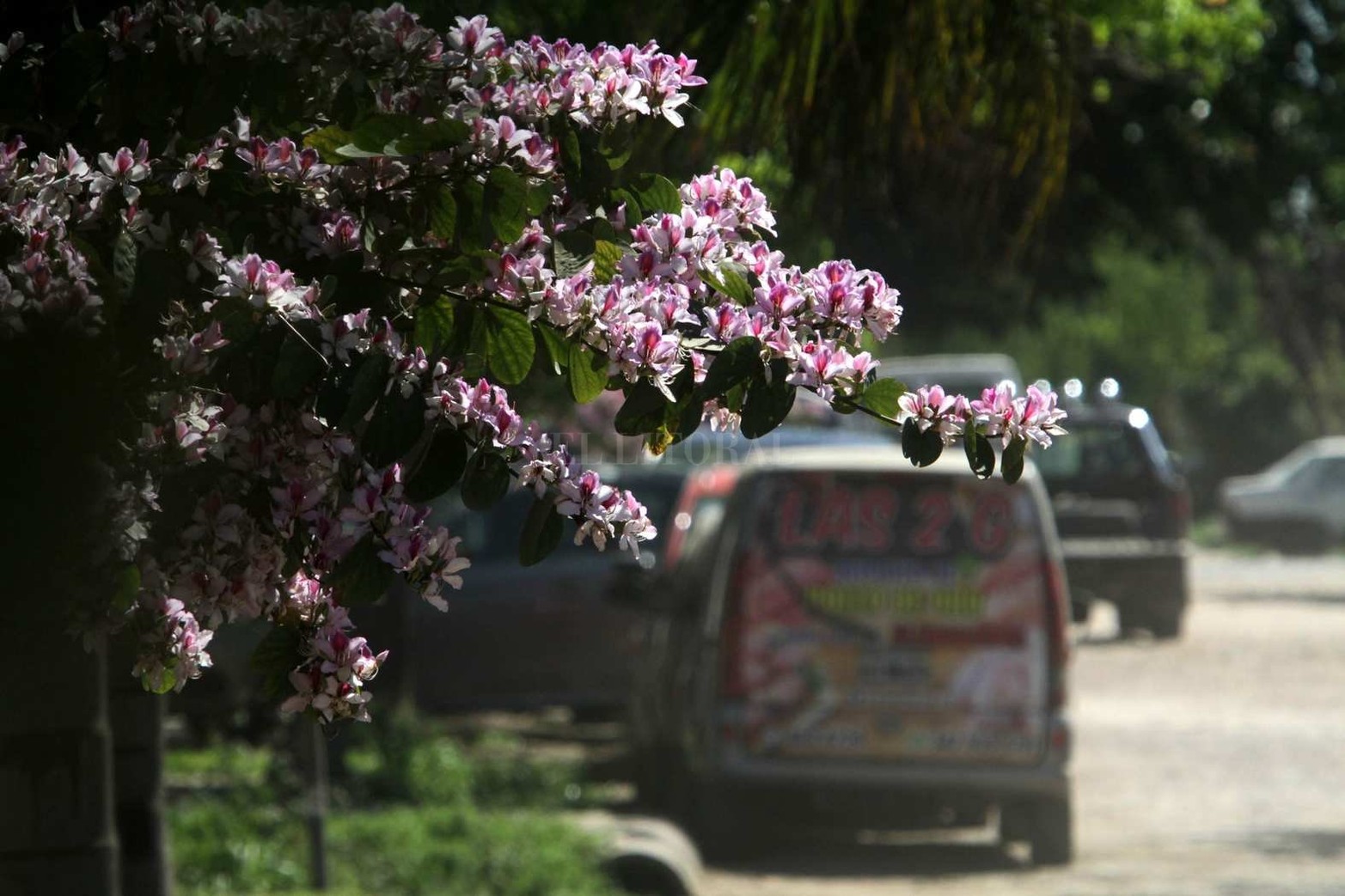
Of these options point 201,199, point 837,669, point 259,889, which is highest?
point 201,199

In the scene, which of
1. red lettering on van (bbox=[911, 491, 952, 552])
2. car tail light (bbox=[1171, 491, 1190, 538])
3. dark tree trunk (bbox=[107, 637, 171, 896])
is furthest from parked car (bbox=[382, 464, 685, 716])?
dark tree trunk (bbox=[107, 637, 171, 896])

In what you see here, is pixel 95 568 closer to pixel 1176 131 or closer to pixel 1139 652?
pixel 1176 131

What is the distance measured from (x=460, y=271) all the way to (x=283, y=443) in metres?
0.29

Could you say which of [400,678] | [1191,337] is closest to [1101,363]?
[1191,337]

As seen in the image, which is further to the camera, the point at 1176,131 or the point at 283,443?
the point at 1176,131

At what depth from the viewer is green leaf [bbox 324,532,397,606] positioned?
2.58 meters

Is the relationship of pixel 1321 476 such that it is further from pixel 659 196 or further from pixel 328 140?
pixel 328 140

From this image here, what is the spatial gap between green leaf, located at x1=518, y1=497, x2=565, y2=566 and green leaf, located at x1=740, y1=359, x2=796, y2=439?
0.25 metres

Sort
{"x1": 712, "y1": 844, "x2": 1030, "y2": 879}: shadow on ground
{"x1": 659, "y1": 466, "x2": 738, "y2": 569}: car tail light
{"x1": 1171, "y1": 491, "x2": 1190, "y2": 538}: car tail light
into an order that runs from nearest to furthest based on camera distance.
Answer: {"x1": 712, "y1": 844, "x2": 1030, "y2": 879}: shadow on ground
{"x1": 659, "y1": 466, "x2": 738, "y2": 569}: car tail light
{"x1": 1171, "y1": 491, "x2": 1190, "y2": 538}: car tail light

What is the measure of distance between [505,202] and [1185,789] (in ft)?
37.0

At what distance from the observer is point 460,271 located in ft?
8.44

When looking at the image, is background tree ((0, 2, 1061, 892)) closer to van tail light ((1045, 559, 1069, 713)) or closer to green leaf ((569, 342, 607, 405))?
green leaf ((569, 342, 607, 405))

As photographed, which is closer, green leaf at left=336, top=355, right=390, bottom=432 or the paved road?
green leaf at left=336, top=355, right=390, bottom=432

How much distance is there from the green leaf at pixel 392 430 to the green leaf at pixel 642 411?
0.76 ft
